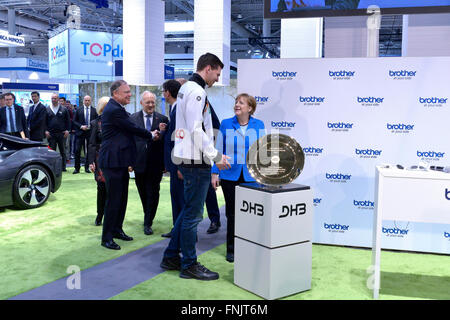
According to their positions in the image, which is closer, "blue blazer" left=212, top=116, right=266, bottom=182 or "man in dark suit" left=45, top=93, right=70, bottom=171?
"blue blazer" left=212, top=116, right=266, bottom=182

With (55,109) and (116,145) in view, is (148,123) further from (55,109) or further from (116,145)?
(55,109)

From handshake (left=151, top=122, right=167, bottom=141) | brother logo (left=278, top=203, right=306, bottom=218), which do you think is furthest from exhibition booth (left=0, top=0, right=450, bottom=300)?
handshake (left=151, top=122, right=167, bottom=141)

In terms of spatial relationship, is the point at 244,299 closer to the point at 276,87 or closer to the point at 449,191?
the point at 449,191

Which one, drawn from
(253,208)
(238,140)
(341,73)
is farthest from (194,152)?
(341,73)

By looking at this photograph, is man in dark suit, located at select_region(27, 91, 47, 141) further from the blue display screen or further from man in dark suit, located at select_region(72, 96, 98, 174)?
the blue display screen

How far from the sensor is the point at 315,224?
159 inches

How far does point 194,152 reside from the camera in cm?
283

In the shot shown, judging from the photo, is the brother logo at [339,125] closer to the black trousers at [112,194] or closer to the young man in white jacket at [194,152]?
the young man in white jacket at [194,152]

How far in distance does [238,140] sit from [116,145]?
1.05m

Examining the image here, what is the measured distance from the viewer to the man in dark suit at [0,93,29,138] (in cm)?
A: 689

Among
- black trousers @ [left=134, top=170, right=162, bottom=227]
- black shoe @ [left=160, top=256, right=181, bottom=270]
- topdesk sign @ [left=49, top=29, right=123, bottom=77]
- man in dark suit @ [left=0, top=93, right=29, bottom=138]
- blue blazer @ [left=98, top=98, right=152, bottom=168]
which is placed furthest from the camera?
topdesk sign @ [left=49, top=29, right=123, bottom=77]

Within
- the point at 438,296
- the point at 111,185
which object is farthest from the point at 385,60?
the point at 111,185

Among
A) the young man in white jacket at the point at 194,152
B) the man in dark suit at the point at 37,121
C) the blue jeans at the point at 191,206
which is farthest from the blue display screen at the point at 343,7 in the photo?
the man in dark suit at the point at 37,121
